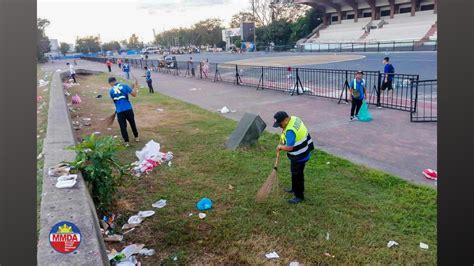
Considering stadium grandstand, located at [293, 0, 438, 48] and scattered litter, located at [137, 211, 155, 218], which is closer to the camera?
scattered litter, located at [137, 211, 155, 218]

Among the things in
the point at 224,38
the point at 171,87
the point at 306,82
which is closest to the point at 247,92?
the point at 306,82

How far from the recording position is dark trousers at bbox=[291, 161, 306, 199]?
16.9 feet

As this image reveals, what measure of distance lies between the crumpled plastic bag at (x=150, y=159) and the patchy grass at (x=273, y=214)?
0.21 meters

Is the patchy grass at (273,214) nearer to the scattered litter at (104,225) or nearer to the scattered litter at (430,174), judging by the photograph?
the scattered litter at (104,225)

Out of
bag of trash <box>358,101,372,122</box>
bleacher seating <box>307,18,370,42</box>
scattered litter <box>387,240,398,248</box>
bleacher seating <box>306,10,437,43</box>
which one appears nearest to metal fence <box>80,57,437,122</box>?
bag of trash <box>358,101,372,122</box>

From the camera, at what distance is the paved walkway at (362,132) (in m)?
6.77

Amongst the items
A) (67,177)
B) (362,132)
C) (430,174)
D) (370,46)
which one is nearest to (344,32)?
(370,46)

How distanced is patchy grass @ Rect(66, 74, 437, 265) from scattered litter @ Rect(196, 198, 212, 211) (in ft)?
0.36

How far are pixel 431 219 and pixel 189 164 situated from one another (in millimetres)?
4300

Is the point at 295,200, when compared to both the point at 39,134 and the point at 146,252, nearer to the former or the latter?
the point at 146,252

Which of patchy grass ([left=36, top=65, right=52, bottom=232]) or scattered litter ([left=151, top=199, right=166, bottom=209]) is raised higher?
patchy grass ([left=36, top=65, right=52, bottom=232])

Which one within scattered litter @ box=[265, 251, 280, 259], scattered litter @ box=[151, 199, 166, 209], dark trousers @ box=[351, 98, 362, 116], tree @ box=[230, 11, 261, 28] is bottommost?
scattered litter @ box=[265, 251, 280, 259]

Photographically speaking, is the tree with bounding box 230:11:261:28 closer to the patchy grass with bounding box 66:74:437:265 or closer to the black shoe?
the patchy grass with bounding box 66:74:437:265
